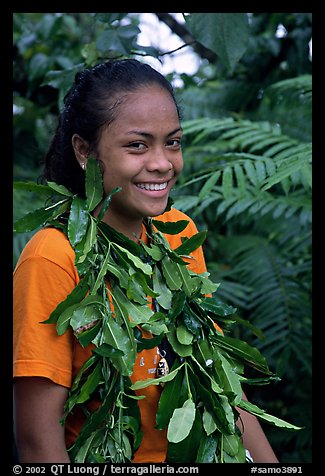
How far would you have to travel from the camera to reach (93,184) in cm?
155

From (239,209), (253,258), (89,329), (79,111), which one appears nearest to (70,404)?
(89,329)

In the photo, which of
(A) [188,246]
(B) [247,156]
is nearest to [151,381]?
(A) [188,246]

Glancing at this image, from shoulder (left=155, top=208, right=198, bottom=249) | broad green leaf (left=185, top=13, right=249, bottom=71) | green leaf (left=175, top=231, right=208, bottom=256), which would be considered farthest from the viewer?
broad green leaf (left=185, top=13, right=249, bottom=71)

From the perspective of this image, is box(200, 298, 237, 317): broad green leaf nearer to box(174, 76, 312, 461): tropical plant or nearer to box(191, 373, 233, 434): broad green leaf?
box(191, 373, 233, 434): broad green leaf

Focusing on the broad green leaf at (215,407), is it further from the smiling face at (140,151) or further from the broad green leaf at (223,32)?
the broad green leaf at (223,32)

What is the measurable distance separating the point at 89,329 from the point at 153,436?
31cm

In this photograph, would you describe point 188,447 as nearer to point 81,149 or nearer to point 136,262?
point 136,262

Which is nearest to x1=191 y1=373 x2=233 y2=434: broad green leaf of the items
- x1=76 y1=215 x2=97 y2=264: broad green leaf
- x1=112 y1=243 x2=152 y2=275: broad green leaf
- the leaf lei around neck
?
the leaf lei around neck

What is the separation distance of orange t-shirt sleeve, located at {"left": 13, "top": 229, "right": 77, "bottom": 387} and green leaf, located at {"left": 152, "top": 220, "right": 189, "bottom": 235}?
13.5 inches

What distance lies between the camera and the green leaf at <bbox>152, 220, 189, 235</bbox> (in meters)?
1.74

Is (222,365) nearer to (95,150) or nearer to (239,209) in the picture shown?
(95,150)

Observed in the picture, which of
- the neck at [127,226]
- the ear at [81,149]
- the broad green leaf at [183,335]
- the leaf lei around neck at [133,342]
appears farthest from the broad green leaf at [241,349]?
the ear at [81,149]

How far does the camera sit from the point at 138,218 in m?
1.66

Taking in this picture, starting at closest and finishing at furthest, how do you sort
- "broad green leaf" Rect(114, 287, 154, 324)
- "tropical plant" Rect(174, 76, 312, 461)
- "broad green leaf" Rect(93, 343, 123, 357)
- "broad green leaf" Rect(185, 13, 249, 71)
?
"broad green leaf" Rect(93, 343, 123, 357), "broad green leaf" Rect(114, 287, 154, 324), "broad green leaf" Rect(185, 13, 249, 71), "tropical plant" Rect(174, 76, 312, 461)
